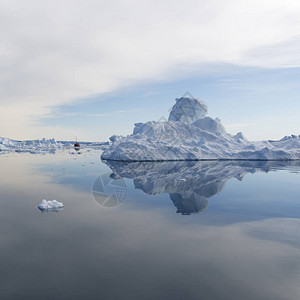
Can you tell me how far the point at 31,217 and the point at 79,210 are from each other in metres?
2.21

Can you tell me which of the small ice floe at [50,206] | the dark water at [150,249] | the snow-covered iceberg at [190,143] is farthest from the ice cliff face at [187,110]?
the small ice floe at [50,206]

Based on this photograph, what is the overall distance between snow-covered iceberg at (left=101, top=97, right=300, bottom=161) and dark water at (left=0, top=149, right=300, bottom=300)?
97.8 ft

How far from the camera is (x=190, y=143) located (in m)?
52.2

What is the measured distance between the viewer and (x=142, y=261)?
7168 mm

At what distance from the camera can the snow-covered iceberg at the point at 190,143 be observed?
149 ft

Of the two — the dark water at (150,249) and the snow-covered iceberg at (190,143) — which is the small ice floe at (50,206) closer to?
the dark water at (150,249)

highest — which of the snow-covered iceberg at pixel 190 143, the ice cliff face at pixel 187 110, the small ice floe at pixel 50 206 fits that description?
the ice cliff face at pixel 187 110

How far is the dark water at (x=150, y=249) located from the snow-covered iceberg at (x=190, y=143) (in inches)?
1174

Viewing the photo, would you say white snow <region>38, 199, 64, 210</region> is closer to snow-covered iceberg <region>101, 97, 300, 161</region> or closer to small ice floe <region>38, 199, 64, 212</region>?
small ice floe <region>38, 199, 64, 212</region>

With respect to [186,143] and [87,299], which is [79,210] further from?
[186,143]

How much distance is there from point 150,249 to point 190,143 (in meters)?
45.0

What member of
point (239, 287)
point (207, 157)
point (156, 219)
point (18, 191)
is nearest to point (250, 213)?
point (156, 219)

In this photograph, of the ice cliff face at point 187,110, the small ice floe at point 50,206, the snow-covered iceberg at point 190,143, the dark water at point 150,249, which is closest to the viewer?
the dark water at point 150,249

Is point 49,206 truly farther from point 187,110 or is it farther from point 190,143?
point 187,110
